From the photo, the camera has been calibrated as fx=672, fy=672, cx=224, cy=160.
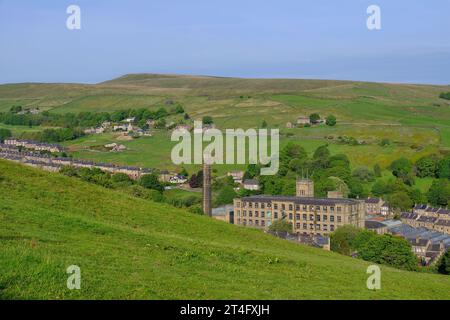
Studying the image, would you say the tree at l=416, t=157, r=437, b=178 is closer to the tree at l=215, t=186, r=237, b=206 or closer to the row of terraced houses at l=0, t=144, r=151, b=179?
the tree at l=215, t=186, r=237, b=206

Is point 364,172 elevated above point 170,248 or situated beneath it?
situated beneath

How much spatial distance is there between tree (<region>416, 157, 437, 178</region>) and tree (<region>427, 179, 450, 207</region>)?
10094 mm

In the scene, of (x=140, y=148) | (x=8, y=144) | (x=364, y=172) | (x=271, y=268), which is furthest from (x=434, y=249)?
(x=8, y=144)

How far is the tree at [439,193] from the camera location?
133m

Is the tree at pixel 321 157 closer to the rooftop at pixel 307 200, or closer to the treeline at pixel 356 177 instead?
the treeline at pixel 356 177

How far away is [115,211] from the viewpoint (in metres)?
31.7

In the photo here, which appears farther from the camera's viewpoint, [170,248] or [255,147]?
[255,147]

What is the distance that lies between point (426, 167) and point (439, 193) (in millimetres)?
17527

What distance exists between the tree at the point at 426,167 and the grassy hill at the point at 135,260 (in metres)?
125

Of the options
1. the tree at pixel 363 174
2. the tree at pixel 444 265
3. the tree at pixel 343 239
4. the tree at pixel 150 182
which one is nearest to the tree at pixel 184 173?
the tree at pixel 150 182

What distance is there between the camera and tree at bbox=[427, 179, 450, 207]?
132750mm

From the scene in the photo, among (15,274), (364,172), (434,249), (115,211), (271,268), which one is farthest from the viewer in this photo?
(364,172)
